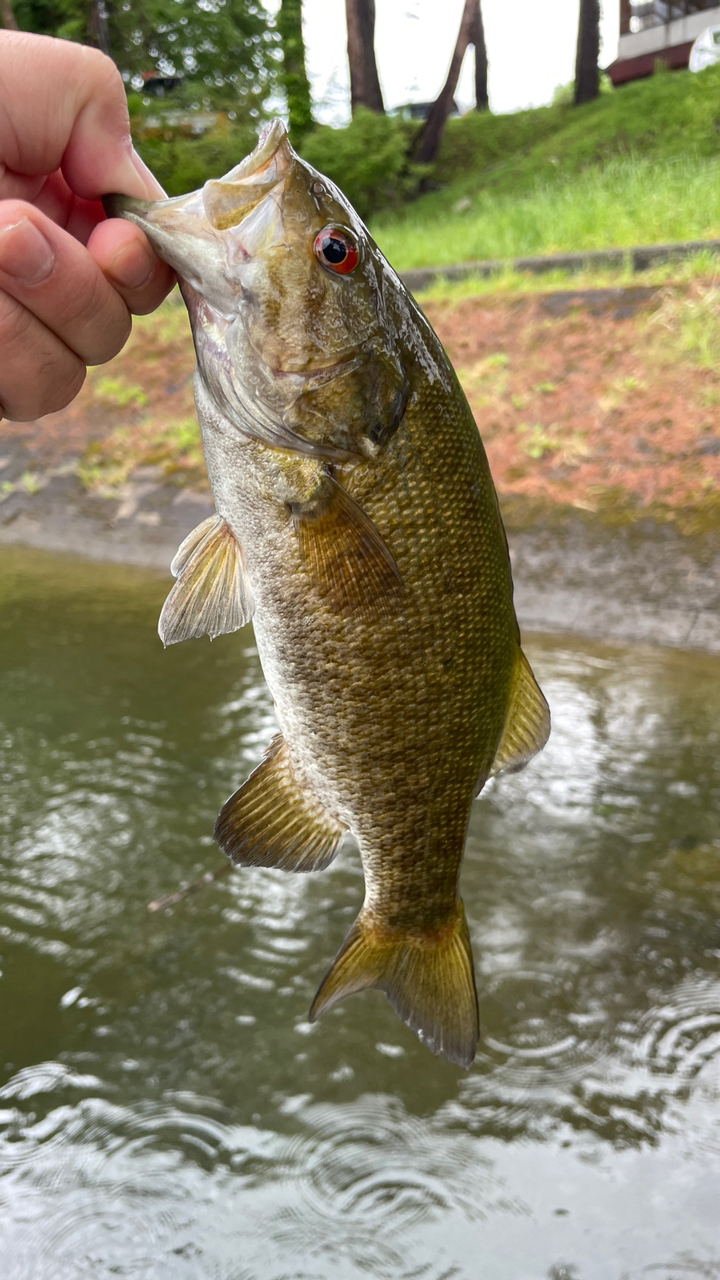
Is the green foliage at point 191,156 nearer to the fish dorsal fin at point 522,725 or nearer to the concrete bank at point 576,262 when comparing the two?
the concrete bank at point 576,262

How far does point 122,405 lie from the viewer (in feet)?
37.7

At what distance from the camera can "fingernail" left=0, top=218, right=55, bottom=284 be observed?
1.70 metres

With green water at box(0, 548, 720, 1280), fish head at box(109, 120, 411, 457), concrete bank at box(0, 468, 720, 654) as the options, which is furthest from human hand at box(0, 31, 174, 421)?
concrete bank at box(0, 468, 720, 654)

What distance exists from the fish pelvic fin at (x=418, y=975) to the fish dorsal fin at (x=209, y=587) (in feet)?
2.36

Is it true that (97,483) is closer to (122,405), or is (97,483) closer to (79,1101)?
(122,405)

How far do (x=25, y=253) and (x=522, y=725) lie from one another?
4.03ft

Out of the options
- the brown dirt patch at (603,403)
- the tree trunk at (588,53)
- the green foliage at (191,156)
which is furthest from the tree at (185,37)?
the brown dirt patch at (603,403)

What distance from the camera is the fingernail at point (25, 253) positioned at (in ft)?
5.59

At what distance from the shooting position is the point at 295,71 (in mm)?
20203

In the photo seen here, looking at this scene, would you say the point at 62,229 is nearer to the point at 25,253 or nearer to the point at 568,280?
the point at 25,253

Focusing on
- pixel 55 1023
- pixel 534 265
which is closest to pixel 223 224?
pixel 55 1023

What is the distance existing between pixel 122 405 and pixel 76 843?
7.14m

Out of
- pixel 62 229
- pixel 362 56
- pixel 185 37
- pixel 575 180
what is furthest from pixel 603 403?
pixel 185 37

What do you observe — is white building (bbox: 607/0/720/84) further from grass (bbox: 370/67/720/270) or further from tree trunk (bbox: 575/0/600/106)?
grass (bbox: 370/67/720/270)
